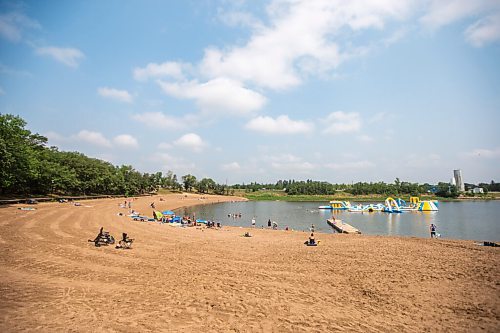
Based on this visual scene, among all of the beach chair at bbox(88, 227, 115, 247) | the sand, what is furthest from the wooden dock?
the beach chair at bbox(88, 227, 115, 247)

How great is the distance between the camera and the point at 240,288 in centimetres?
1401

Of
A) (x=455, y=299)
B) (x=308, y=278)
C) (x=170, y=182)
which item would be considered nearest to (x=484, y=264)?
(x=455, y=299)

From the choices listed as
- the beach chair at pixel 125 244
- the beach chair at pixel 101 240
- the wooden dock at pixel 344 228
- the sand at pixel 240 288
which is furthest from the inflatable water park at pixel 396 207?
the beach chair at pixel 101 240

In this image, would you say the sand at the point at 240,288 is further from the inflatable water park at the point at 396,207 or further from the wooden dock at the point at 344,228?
the inflatable water park at the point at 396,207

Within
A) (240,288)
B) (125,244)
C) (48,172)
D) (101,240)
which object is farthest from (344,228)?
(48,172)

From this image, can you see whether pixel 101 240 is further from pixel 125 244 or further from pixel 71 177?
pixel 71 177

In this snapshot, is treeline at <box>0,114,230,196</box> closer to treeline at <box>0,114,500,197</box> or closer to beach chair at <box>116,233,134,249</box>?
treeline at <box>0,114,500,197</box>

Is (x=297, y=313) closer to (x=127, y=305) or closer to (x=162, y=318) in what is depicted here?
(x=162, y=318)

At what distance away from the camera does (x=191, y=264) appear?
730 inches

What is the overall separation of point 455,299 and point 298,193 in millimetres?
180436

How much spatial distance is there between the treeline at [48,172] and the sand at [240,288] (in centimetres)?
3063

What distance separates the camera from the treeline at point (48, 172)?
153ft

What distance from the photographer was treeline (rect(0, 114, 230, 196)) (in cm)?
4653

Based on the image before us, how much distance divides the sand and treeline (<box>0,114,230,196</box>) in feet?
100
